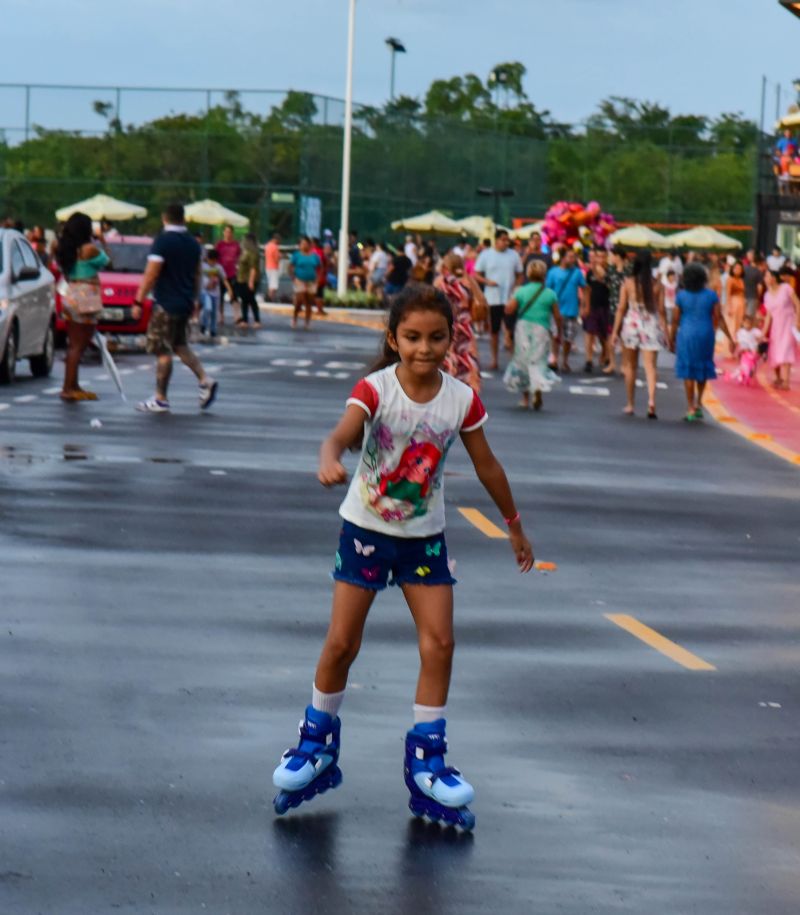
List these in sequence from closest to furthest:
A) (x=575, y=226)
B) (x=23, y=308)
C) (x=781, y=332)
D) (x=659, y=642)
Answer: (x=659, y=642) < (x=23, y=308) < (x=781, y=332) < (x=575, y=226)

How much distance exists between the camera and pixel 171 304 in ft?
68.8

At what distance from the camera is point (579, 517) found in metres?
14.1

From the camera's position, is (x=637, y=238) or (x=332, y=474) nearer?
(x=332, y=474)

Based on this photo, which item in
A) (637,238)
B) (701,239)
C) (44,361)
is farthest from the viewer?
(701,239)

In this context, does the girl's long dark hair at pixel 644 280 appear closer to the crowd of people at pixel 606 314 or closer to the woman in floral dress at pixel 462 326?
the crowd of people at pixel 606 314

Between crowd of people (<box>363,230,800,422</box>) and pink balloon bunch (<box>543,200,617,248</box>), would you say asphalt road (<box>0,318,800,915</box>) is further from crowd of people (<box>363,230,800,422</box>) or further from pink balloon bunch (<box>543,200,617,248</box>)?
pink balloon bunch (<box>543,200,617,248</box>)

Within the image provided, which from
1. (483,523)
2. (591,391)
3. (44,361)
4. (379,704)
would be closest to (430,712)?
(379,704)

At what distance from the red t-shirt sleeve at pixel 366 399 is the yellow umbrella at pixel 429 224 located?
185 feet

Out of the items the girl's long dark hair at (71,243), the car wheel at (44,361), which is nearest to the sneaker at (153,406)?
the girl's long dark hair at (71,243)

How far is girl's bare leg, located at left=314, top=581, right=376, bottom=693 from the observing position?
6387mm

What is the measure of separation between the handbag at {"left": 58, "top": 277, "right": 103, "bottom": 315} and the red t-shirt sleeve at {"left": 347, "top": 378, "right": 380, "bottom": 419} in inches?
583

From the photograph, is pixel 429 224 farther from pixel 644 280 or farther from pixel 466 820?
pixel 466 820

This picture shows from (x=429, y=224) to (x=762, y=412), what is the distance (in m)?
38.9

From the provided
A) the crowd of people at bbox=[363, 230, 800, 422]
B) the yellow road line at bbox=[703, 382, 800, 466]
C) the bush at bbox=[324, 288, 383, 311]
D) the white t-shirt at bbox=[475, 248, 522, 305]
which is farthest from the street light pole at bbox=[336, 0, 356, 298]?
the yellow road line at bbox=[703, 382, 800, 466]
